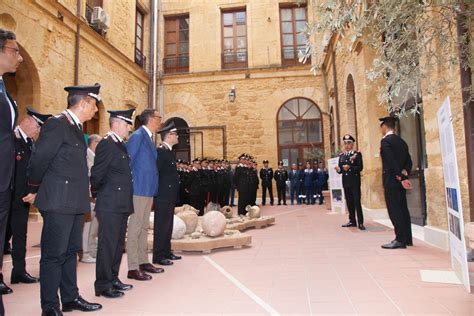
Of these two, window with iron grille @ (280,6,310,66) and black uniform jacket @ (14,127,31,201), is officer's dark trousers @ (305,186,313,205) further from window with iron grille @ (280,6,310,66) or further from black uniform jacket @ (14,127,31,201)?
black uniform jacket @ (14,127,31,201)

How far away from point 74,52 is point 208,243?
8314mm

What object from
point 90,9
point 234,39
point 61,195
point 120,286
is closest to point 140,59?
point 90,9

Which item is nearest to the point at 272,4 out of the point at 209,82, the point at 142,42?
the point at 209,82

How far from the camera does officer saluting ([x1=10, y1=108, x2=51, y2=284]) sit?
383cm

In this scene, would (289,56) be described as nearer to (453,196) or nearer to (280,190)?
(280,190)

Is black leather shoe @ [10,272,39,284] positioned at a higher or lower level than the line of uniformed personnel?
lower

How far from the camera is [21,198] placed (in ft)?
13.2

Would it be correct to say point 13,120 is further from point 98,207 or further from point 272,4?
point 272,4

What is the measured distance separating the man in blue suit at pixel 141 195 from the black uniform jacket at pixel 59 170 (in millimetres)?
1022

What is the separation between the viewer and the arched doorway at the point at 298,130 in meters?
15.6

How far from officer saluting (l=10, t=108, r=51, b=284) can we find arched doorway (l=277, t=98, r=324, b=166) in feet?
40.1

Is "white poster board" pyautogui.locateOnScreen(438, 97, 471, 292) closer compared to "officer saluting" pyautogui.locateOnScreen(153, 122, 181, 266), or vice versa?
"white poster board" pyautogui.locateOnScreen(438, 97, 471, 292)

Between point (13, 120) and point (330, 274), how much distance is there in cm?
329

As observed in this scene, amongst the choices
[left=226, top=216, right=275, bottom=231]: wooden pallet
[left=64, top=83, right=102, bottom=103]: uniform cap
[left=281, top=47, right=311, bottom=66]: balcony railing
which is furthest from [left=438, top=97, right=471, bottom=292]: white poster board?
[left=281, top=47, right=311, bottom=66]: balcony railing
